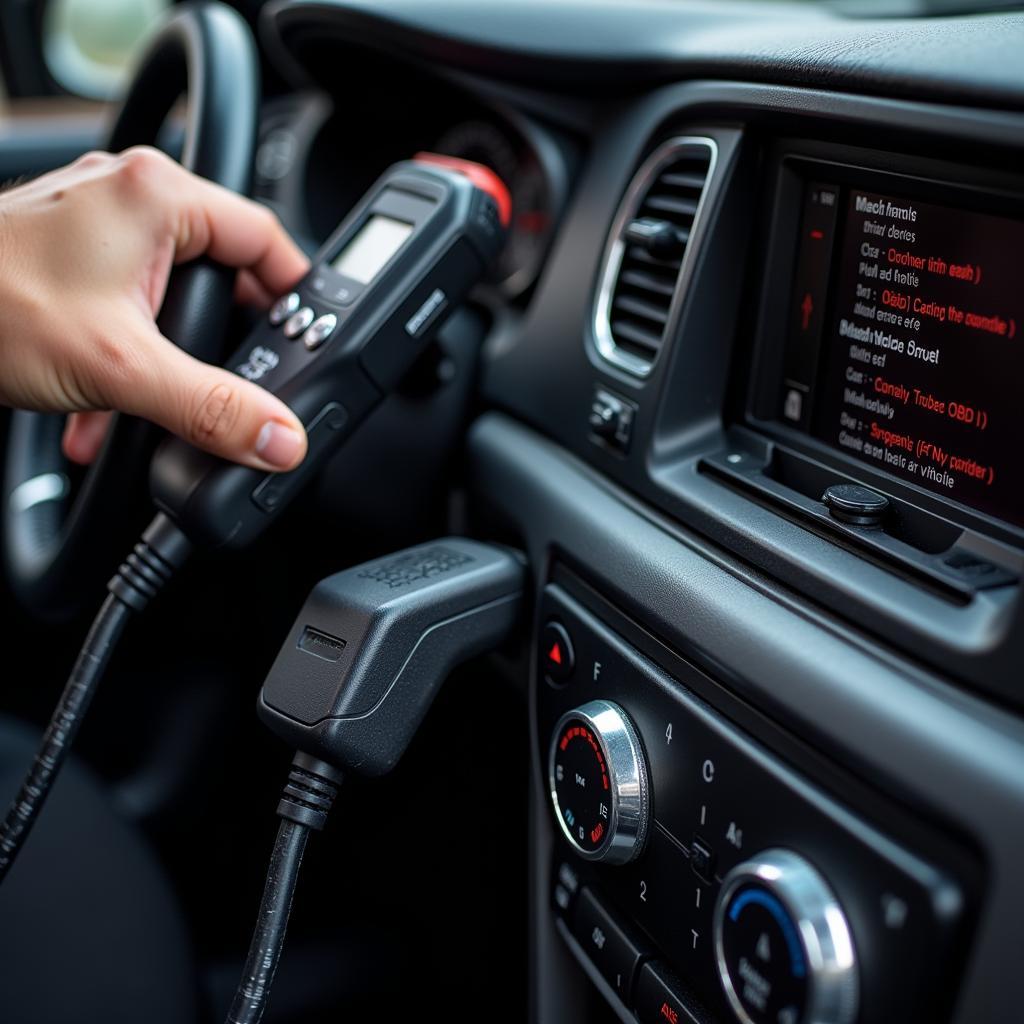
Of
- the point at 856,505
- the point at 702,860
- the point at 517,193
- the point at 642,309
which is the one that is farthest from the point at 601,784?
the point at 517,193

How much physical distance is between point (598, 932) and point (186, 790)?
0.65 metres

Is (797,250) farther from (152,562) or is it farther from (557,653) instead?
(152,562)

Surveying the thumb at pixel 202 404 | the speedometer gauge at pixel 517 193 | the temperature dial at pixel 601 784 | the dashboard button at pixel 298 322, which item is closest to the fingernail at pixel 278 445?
the thumb at pixel 202 404

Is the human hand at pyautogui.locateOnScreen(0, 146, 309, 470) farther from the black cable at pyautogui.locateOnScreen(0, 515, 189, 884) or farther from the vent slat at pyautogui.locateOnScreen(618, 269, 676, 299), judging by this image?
the vent slat at pyautogui.locateOnScreen(618, 269, 676, 299)

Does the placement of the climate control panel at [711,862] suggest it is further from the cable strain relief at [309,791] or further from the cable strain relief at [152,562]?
the cable strain relief at [152,562]

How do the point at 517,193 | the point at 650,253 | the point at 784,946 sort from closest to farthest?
the point at 784,946 → the point at 650,253 → the point at 517,193

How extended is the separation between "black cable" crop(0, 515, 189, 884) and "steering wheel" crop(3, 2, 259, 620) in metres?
0.08

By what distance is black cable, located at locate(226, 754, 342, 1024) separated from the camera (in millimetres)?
580

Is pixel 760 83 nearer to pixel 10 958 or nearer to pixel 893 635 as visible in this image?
pixel 893 635

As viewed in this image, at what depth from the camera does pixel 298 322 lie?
743 millimetres

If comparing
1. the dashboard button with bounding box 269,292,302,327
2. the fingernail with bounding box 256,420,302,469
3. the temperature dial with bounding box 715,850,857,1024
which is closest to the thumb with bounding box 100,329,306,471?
the fingernail with bounding box 256,420,302,469

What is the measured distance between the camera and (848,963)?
17.9 inches

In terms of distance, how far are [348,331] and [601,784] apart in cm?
30

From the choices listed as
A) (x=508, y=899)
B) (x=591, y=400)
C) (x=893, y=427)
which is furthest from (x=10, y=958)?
(x=893, y=427)
